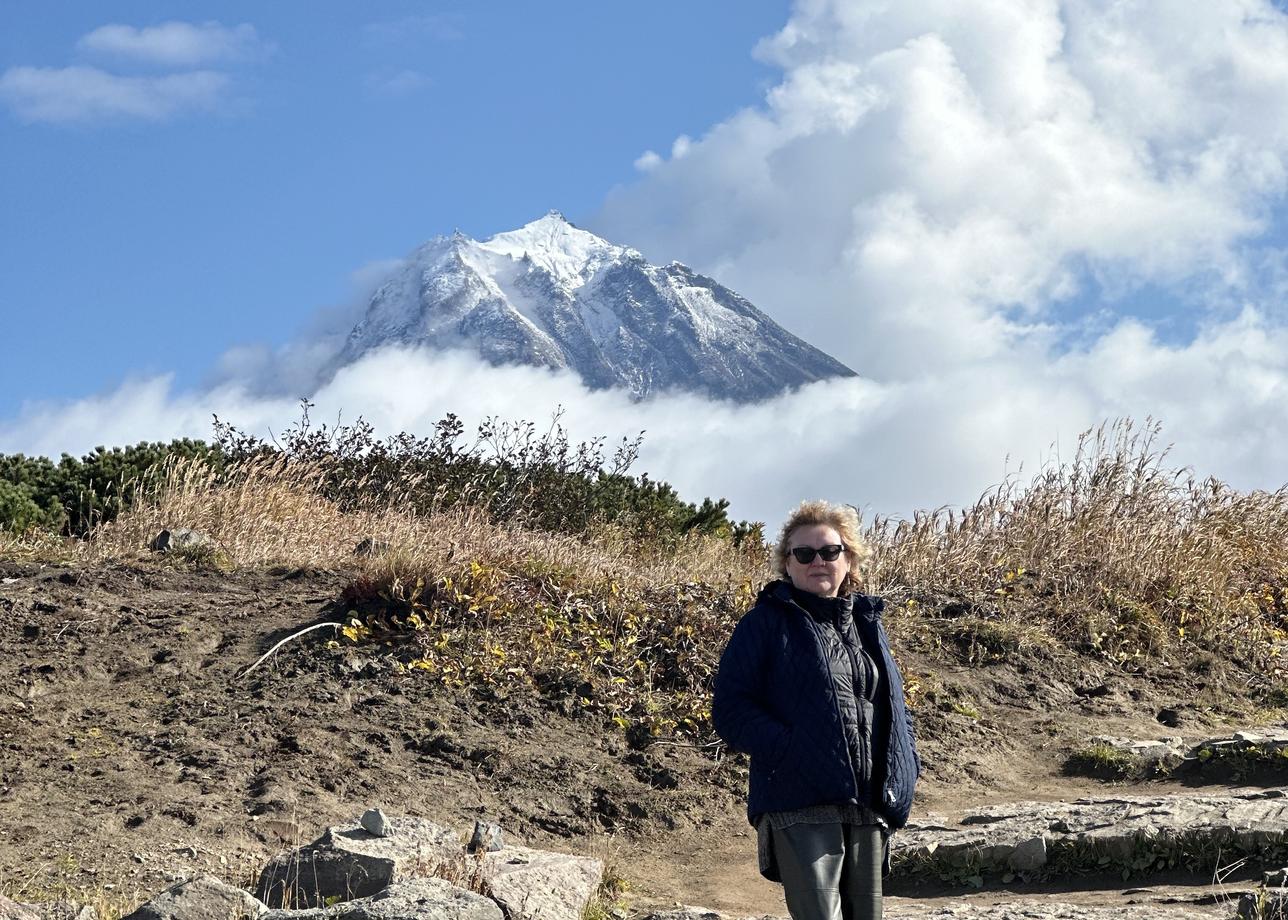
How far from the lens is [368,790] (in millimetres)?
7312

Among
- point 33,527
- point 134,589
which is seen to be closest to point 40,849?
point 134,589

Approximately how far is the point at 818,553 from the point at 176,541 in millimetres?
7723

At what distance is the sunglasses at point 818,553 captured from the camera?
4.57 metres

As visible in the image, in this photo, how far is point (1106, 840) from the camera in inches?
267

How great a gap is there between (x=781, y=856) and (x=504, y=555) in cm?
591

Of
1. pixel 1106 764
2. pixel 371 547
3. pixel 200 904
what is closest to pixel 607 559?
pixel 371 547

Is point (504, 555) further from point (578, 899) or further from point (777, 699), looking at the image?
point (777, 699)

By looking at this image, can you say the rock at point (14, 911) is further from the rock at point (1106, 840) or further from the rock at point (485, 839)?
the rock at point (1106, 840)

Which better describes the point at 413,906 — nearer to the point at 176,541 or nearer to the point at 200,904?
the point at 200,904

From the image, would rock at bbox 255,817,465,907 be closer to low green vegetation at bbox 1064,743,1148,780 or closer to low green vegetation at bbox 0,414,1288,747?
low green vegetation at bbox 0,414,1288,747

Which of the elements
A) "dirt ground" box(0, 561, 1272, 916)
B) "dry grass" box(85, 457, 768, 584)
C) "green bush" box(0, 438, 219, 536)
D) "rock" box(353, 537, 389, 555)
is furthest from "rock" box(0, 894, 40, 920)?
"green bush" box(0, 438, 219, 536)

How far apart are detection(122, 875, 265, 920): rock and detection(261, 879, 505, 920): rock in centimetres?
17

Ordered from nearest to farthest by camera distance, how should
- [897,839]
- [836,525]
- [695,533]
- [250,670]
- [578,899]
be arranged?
[836,525]
[578,899]
[897,839]
[250,670]
[695,533]

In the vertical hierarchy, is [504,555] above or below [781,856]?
above
